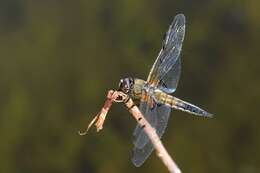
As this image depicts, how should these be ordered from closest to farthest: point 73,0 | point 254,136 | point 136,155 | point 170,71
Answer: point 136,155
point 170,71
point 254,136
point 73,0

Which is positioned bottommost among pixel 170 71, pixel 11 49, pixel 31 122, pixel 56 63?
pixel 170 71

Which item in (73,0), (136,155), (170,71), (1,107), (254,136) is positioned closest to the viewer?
(136,155)

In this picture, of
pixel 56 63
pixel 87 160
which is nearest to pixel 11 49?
pixel 56 63

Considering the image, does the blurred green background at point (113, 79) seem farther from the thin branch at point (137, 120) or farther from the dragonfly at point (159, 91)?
the thin branch at point (137, 120)

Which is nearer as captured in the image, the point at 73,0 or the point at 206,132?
the point at 206,132

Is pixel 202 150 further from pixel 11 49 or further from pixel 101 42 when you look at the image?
pixel 11 49

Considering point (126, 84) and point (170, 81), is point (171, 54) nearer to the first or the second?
point (170, 81)

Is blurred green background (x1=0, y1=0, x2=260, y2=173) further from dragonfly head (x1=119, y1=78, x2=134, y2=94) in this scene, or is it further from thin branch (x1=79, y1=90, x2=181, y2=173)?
thin branch (x1=79, y1=90, x2=181, y2=173)

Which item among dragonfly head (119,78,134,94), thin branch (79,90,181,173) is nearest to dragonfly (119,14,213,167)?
dragonfly head (119,78,134,94)
